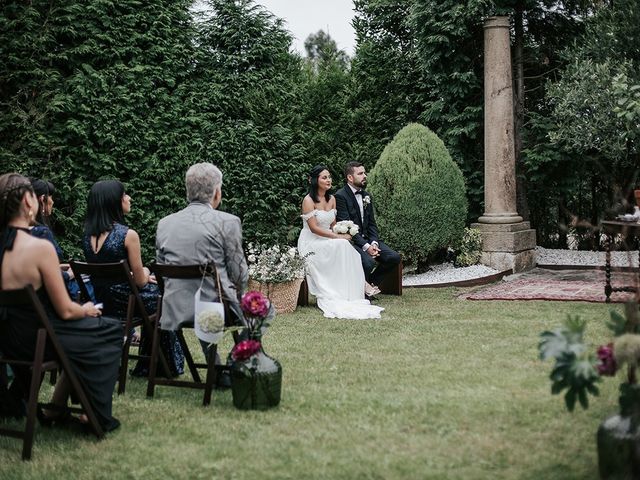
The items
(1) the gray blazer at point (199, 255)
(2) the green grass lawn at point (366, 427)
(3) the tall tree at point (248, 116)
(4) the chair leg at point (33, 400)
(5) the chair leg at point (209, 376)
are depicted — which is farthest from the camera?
(3) the tall tree at point (248, 116)

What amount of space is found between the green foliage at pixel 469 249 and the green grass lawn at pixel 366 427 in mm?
5049

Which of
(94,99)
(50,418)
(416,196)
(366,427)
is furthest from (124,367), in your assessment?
(416,196)

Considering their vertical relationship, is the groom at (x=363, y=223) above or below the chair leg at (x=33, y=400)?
above

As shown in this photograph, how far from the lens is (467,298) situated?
9.65m

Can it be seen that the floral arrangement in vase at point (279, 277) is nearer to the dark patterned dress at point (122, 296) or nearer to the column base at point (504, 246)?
the dark patterned dress at point (122, 296)

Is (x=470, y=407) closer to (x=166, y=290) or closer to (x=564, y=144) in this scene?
(x=166, y=290)

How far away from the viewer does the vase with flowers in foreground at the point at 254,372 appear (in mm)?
5020

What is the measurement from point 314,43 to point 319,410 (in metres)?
36.6

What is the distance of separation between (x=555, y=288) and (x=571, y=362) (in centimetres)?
705

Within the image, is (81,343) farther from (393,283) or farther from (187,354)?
(393,283)

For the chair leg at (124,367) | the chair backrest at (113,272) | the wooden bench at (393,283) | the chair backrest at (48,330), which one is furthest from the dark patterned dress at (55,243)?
the wooden bench at (393,283)

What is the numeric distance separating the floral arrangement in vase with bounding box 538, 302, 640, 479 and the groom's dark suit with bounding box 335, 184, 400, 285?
6.19 m

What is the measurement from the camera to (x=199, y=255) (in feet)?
18.1

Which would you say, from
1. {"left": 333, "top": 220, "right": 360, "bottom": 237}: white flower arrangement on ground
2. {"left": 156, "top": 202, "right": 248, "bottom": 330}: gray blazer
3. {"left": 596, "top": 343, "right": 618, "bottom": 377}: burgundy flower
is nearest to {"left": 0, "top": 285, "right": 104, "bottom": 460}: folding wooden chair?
{"left": 156, "top": 202, "right": 248, "bottom": 330}: gray blazer
